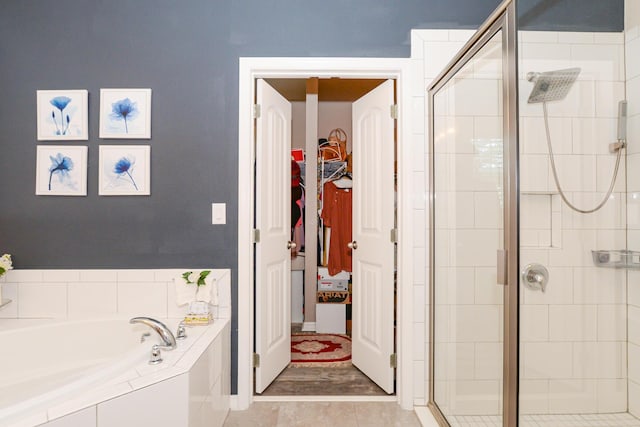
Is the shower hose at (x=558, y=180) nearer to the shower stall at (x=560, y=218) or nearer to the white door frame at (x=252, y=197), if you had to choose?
the shower stall at (x=560, y=218)

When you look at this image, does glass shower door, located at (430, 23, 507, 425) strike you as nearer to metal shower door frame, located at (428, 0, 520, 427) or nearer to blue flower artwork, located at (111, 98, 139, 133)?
metal shower door frame, located at (428, 0, 520, 427)

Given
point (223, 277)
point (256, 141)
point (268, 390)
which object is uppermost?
point (256, 141)

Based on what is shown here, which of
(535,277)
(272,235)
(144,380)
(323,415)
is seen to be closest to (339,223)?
(272,235)

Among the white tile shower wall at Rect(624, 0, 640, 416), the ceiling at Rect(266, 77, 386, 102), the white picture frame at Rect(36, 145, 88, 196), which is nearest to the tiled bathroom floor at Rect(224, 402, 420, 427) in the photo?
the white tile shower wall at Rect(624, 0, 640, 416)

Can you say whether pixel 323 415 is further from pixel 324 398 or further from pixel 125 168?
pixel 125 168

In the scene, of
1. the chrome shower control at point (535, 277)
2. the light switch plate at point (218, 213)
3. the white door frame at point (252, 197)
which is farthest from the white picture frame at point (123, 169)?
the chrome shower control at point (535, 277)

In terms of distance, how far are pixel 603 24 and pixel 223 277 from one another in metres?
2.31

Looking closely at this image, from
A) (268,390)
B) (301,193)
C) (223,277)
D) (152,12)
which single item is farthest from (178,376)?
(301,193)

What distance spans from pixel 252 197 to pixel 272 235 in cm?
33

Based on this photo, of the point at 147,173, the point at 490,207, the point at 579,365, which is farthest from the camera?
the point at 147,173

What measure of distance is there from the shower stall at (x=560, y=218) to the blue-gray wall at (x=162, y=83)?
0.79 m

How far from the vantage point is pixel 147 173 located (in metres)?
2.20

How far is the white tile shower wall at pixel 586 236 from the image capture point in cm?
158

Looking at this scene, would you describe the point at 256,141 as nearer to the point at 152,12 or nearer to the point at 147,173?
the point at 147,173
